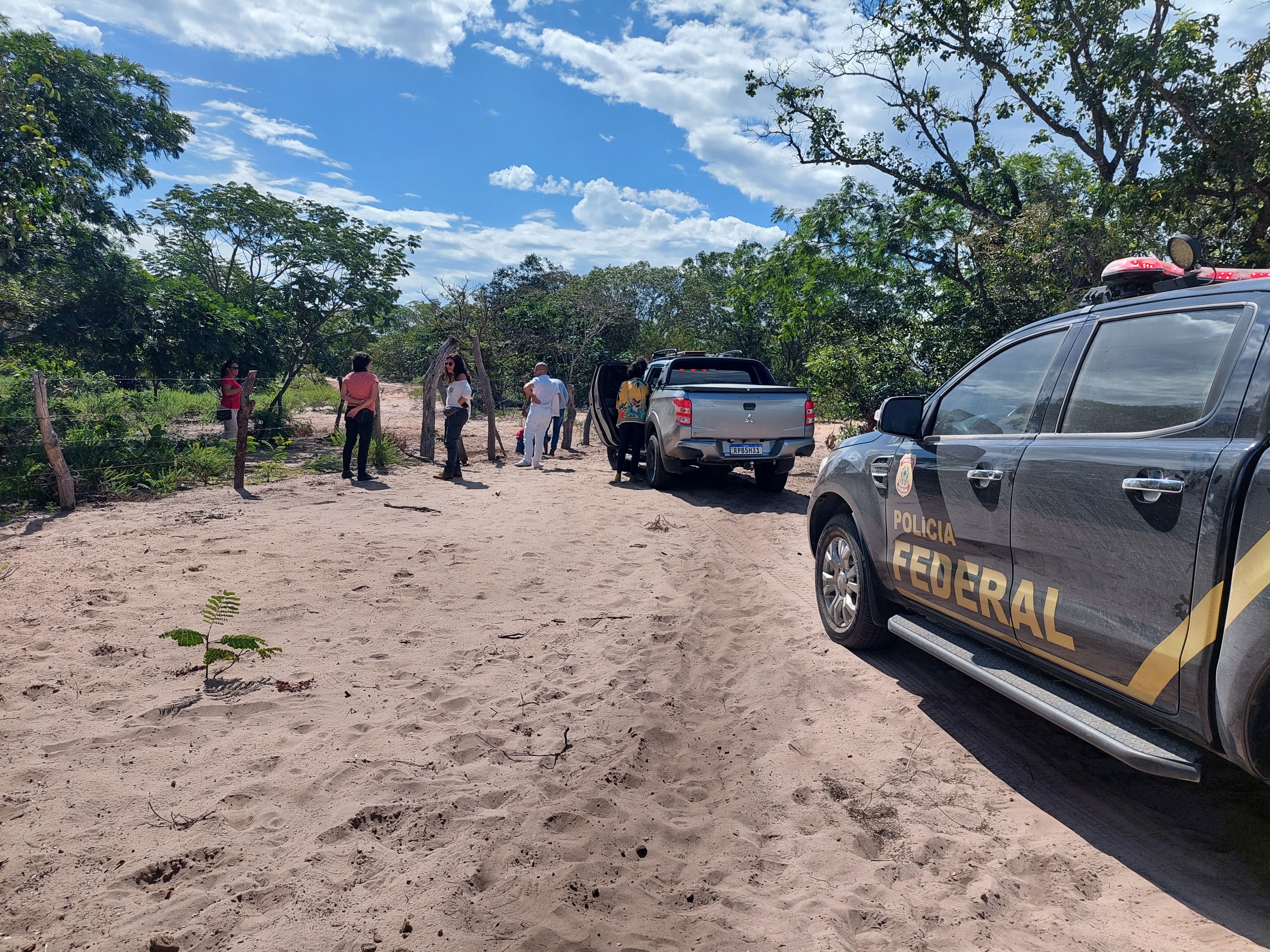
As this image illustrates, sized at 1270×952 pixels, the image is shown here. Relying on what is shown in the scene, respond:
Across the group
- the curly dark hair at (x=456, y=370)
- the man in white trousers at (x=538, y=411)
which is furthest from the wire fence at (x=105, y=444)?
the man in white trousers at (x=538, y=411)

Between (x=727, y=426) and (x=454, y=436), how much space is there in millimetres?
4327

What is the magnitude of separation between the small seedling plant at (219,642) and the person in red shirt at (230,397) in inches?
408

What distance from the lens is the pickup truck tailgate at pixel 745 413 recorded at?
366 inches

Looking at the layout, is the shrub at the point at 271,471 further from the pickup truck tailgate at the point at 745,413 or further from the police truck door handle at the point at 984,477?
the police truck door handle at the point at 984,477

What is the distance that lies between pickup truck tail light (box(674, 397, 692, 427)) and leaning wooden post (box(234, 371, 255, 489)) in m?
5.32

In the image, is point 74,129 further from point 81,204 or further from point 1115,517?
point 1115,517

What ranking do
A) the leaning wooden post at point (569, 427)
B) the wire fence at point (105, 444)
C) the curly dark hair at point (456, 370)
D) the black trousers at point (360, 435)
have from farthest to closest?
the leaning wooden post at point (569, 427)
the curly dark hair at point (456, 370)
the black trousers at point (360, 435)
the wire fence at point (105, 444)

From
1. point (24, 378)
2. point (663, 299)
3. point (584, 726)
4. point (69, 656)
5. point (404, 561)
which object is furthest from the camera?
point (663, 299)

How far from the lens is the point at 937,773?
3.26m

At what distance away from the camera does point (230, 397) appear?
1428cm

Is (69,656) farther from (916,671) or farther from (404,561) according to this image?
(916,671)

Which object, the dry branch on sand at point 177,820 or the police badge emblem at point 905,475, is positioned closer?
the dry branch on sand at point 177,820

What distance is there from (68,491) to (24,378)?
208 inches

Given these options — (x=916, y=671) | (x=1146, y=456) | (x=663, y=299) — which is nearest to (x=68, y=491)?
(x=916, y=671)
